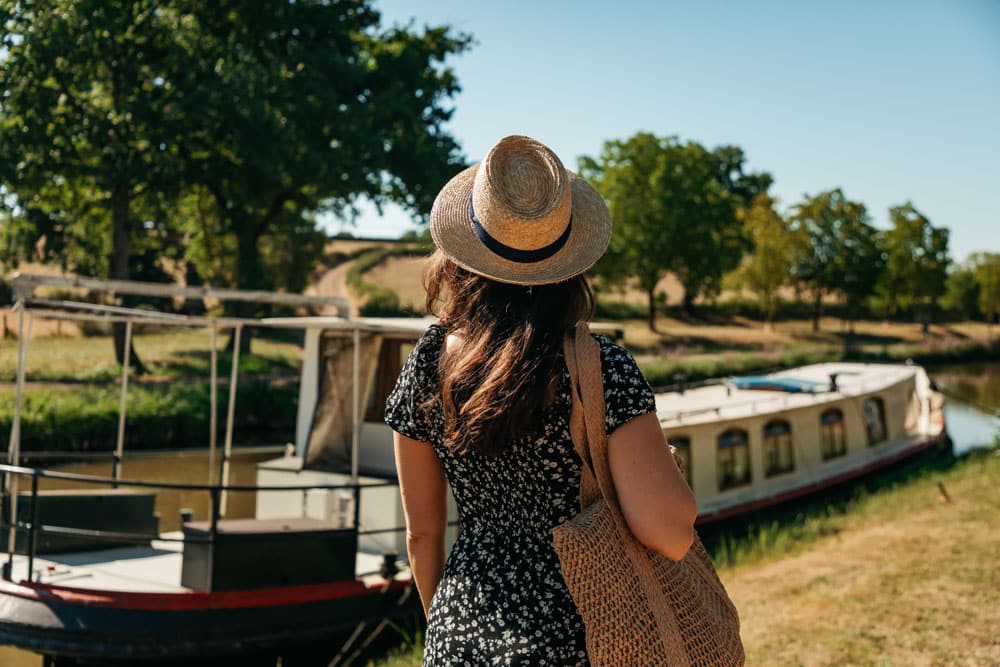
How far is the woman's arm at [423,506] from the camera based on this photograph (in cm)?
216

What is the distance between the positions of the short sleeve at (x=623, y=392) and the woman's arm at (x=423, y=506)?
18.8 inches

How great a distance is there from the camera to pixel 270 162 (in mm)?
23266

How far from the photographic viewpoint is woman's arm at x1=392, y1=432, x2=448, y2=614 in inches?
85.0

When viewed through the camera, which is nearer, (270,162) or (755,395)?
(755,395)

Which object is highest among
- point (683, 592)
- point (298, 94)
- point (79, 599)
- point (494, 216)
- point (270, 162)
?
point (298, 94)

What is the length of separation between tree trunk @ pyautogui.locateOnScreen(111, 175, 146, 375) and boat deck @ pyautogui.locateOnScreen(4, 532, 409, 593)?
55.8 ft

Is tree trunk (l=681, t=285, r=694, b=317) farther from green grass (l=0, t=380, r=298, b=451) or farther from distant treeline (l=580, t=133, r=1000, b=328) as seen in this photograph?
green grass (l=0, t=380, r=298, b=451)

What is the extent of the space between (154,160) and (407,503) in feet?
80.9

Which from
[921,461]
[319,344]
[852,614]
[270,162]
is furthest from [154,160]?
[852,614]

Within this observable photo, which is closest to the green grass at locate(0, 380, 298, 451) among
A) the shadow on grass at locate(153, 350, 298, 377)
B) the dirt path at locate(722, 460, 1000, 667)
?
the shadow on grass at locate(153, 350, 298, 377)

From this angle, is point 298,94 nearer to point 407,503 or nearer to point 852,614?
point 852,614

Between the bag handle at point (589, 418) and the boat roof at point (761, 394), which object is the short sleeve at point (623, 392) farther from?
the boat roof at point (761, 394)

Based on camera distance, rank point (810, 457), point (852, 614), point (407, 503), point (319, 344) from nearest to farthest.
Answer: point (407, 503) → point (852, 614) → point (319, 344) → point (810, 457)

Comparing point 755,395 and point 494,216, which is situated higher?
point 494,216
